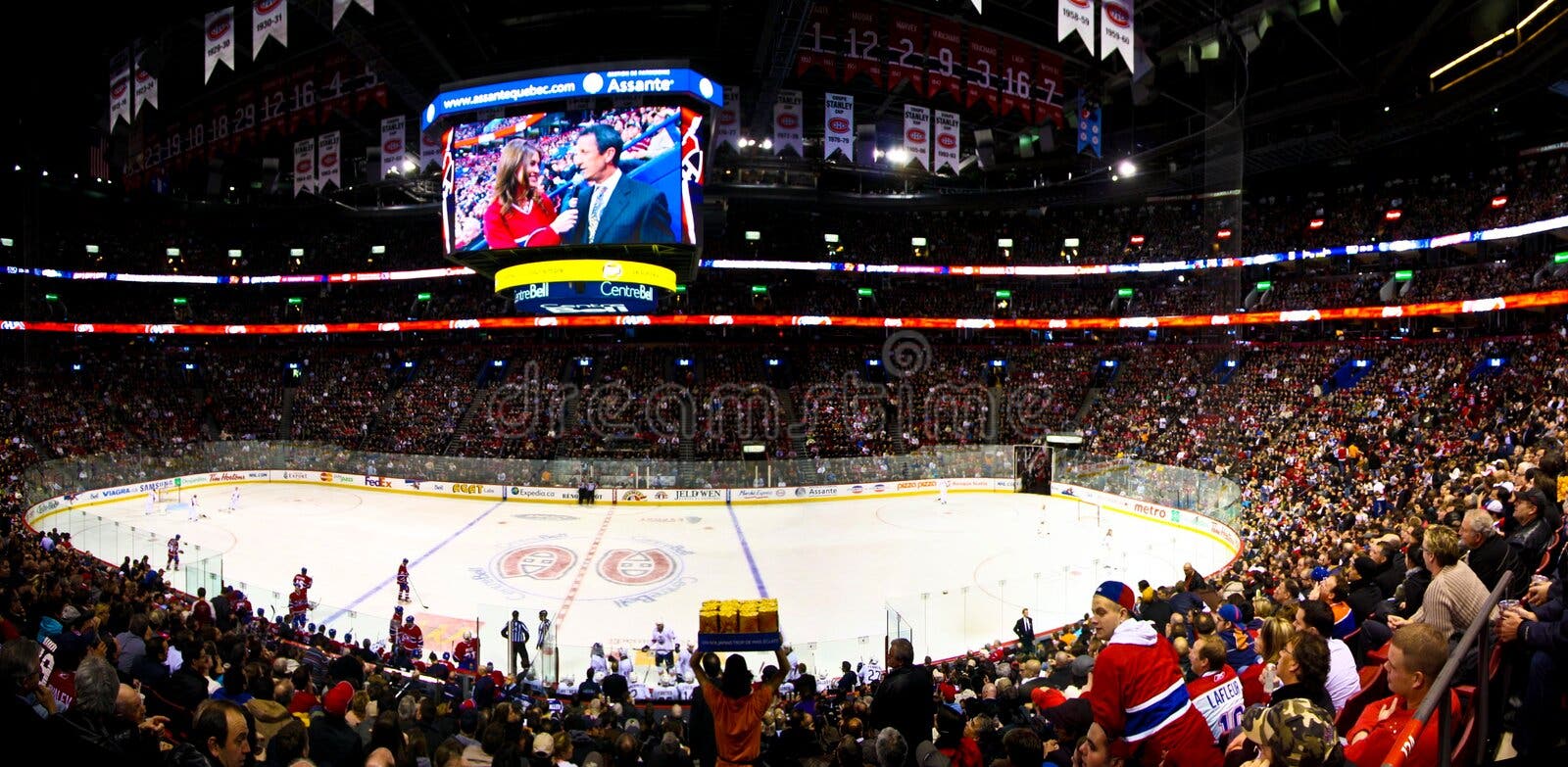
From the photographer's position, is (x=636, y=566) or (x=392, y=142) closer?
(x=636, y=566)

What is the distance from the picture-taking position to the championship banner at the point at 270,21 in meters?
15.0

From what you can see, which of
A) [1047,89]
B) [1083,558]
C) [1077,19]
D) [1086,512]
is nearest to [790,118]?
[1047,89]

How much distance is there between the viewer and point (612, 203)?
67.7 feet

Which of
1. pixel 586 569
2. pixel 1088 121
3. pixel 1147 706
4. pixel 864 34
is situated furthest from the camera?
pixel 1088 121

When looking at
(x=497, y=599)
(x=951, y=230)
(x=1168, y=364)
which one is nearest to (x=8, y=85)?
(x=497, y=599)

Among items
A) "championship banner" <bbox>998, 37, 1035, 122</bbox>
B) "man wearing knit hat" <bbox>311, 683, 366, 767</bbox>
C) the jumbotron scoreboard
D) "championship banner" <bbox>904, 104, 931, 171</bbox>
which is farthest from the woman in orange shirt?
"championship banner" <bbox>904, 104, 931, 171</bbox>

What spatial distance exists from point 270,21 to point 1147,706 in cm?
1774

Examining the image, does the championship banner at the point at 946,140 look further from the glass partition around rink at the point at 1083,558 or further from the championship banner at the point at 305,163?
the championship banner at the point at 305,163

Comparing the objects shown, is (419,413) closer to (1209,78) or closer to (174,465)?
(174,465)

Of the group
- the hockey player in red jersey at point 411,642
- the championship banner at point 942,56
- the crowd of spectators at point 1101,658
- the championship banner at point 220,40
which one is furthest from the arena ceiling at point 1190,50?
the hockey player in red jersey at point 411,642

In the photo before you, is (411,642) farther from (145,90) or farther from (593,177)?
(145,90)

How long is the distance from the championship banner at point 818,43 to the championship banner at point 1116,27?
24.7 feet

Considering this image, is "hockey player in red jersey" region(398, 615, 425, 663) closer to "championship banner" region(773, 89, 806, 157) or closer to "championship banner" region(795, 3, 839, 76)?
"championship banner" region(795, 3, 839, 76)

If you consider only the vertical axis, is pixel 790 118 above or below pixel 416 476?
above
